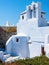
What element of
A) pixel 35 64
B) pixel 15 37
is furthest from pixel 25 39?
pixel 35 64

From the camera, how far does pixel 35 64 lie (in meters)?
12.2

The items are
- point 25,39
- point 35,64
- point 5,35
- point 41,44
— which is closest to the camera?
point 35,64

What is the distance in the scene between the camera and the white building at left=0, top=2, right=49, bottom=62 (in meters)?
21.1

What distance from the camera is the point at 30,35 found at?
22.8 meters

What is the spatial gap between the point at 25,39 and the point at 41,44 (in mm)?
2980

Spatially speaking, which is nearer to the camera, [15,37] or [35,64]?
[35,64]

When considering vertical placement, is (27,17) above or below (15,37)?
above

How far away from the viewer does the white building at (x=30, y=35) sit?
21.1m

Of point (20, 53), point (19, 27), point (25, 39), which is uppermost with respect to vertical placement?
point (19, 27)

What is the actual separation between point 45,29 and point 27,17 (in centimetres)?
395

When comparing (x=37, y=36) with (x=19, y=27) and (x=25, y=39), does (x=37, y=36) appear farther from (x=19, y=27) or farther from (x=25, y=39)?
(x=19, y=27)

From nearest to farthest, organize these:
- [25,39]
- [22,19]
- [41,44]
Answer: [41,44]
[25,39]
[22,19]

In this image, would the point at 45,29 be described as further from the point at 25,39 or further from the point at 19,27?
the point at 19,27

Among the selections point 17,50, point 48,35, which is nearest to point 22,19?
point 17,50
